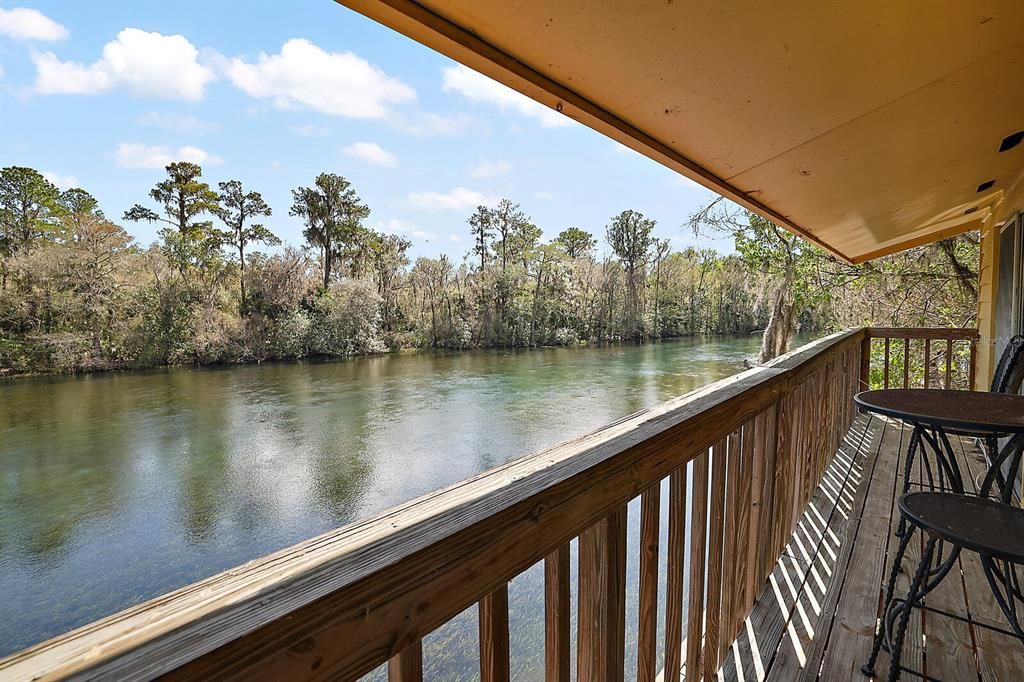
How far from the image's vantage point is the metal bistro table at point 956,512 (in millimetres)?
1160

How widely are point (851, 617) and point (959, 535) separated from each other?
0.66m

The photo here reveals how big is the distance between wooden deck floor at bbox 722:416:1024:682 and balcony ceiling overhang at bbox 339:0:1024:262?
1503mm

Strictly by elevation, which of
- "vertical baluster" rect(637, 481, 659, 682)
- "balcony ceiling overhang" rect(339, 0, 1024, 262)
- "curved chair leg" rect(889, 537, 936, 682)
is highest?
"balcony ceiling overhang" rect(339, 0, 1024, 262)

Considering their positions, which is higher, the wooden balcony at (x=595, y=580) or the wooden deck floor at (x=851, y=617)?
the wooden balcony at (x=595, y=580)

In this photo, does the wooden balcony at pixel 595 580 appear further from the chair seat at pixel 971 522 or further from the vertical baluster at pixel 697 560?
the chair seat at pixel 971 522

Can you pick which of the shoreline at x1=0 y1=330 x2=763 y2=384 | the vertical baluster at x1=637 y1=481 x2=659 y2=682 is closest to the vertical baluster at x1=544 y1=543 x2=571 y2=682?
the vertical baluster at x1=637 y1=481 x2=659 y2=682

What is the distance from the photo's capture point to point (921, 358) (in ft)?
26.5

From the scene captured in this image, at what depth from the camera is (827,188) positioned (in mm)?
2465

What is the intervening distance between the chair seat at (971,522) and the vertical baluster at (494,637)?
109 centimetres

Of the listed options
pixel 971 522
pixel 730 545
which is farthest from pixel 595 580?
pixel 971 522

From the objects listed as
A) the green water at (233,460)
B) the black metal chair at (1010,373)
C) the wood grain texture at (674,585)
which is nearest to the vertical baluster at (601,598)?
the wood grain texture at (674,585)

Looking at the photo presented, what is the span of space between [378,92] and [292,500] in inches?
1543

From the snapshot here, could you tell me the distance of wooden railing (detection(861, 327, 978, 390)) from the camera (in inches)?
165

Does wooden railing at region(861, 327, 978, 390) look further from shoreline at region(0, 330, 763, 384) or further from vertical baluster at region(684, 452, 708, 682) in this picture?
shoreline at region(0, 330, 763, 384)
